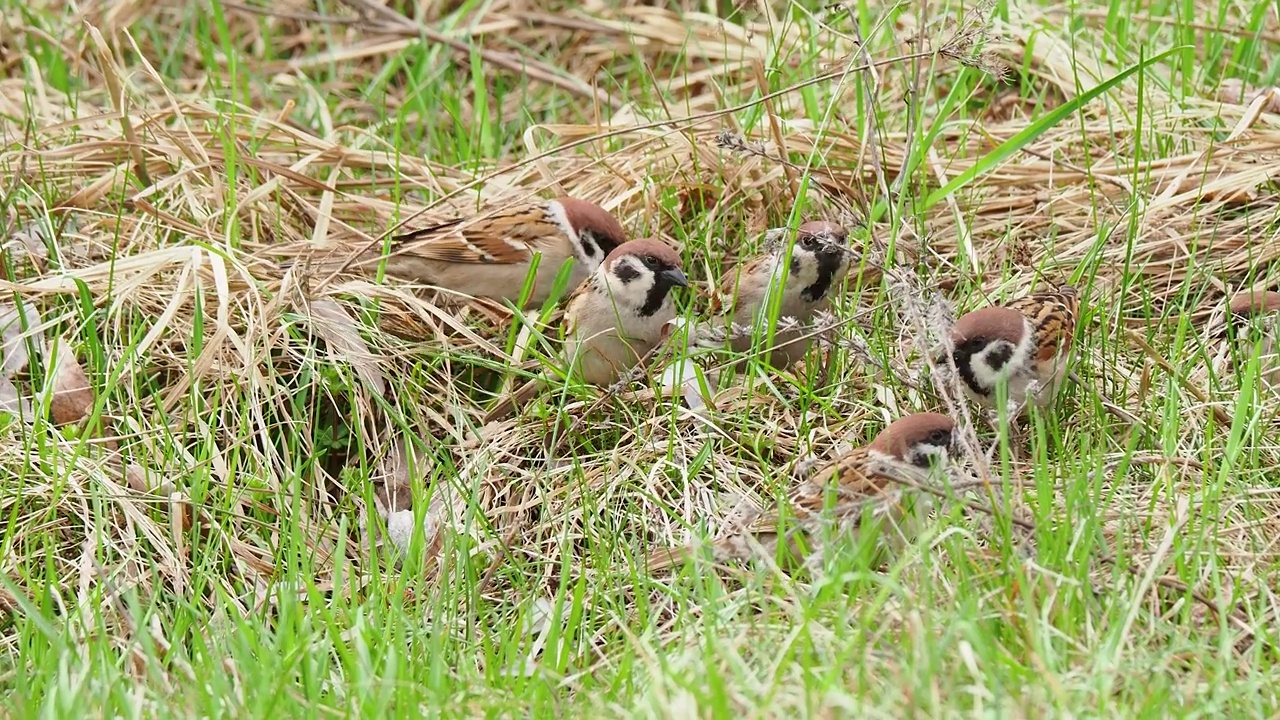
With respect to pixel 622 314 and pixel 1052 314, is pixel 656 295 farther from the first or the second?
pixel 1052 314

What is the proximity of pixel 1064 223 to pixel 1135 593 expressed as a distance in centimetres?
214

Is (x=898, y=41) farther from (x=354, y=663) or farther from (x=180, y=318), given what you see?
(x=354, y=663)

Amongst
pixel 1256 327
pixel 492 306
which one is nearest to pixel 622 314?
pixel 492 306

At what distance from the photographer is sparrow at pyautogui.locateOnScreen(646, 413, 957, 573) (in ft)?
9.68

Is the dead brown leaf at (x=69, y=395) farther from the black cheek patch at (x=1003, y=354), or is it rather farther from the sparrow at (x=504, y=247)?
the black cheek patch at (x=1003, y=354)

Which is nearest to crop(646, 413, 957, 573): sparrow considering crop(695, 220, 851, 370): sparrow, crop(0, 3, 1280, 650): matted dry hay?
crop(0, 3, 1280, 650): matted dry hay

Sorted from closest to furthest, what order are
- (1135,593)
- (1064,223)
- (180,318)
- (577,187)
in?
1. (1135,593)
2. (180,318)
3. (1064,223)
4. (577,187)

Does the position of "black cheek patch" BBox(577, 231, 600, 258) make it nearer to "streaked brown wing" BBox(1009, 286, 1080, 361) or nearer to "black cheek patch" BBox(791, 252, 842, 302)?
"black cheek patch" BBox(791, 252, 842, 302)

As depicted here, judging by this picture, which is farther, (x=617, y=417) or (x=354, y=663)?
(x=617, y=417)

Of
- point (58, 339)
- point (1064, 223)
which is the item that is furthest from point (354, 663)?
point (1064, 223)

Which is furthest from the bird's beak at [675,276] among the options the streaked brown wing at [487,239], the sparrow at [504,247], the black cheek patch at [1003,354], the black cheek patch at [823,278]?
the black cheek patch at [1003,354]

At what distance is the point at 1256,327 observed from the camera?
377 cm

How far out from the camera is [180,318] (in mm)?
4336

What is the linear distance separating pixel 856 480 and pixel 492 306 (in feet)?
5.48
